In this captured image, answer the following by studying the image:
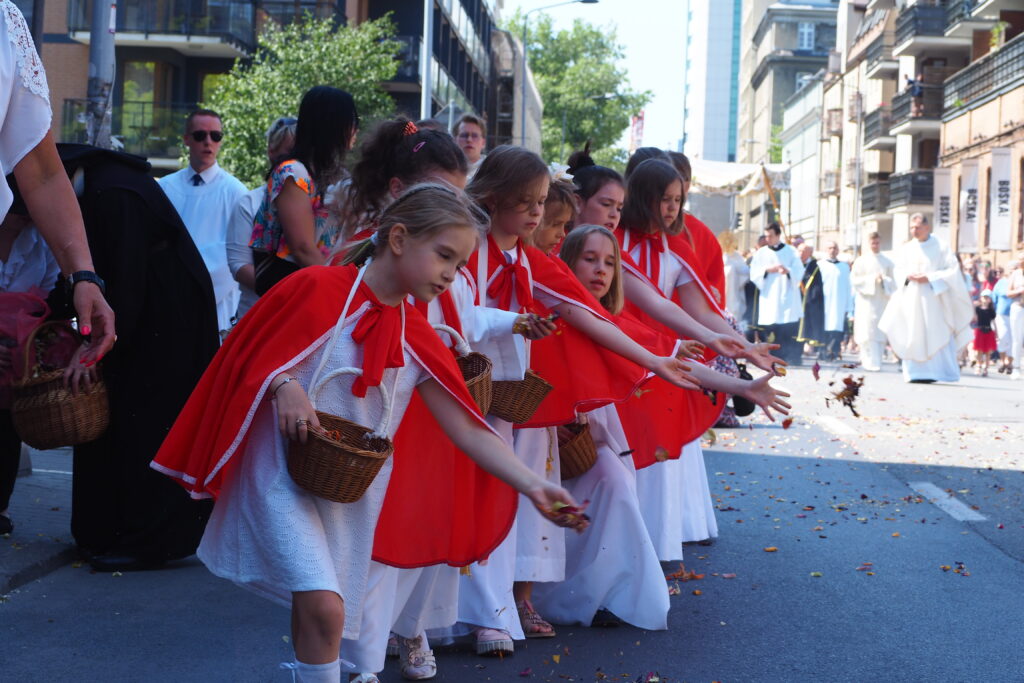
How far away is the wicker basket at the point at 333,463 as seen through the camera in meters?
3.79

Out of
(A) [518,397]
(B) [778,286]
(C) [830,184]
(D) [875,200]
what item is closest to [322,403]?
(A) [518,397]

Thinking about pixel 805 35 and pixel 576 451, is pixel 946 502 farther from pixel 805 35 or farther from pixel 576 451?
pixel 805 35

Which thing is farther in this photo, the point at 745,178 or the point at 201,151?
the point at 745,178

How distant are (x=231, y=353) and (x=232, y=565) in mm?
575

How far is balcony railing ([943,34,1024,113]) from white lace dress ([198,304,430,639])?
43292mm

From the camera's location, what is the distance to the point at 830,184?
84750 mm

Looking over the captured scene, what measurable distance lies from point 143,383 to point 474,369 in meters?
2.55

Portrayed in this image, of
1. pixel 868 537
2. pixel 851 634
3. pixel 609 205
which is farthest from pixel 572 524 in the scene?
pixel 868 537

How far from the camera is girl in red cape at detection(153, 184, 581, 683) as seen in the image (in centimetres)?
389

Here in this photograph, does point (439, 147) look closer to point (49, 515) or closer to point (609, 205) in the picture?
point (609, 205)

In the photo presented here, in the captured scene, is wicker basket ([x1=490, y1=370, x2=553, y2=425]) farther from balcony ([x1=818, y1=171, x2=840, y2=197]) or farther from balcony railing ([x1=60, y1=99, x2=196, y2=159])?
balcony ([x1=818, y1=171, x2=840, y2=197])

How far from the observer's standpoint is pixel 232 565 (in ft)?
13.2

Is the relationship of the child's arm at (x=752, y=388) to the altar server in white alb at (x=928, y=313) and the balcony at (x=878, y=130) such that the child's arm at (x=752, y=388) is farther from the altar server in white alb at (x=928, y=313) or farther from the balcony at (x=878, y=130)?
the balcony at (x=878, y=130)

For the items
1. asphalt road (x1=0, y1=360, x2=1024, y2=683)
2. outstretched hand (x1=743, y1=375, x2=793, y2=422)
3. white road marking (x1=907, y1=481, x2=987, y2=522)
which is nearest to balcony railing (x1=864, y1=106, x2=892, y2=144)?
white road marking (x1=907, y1=481, x2=987, y2=522)
